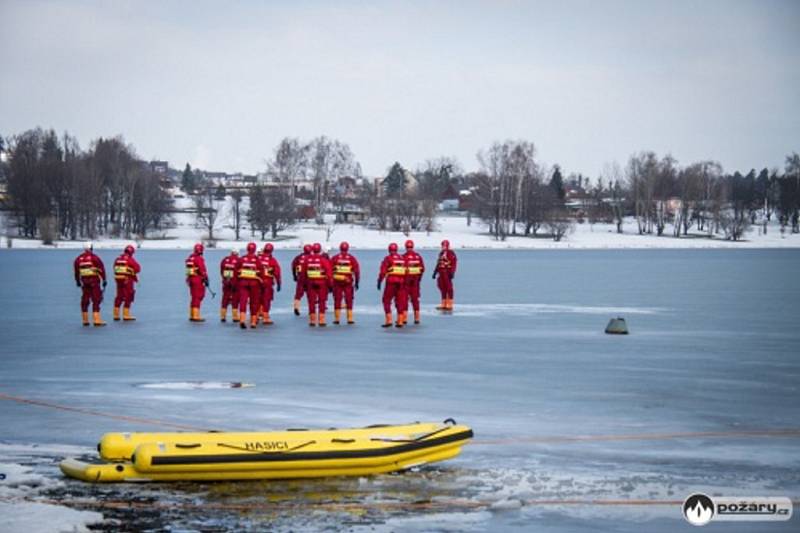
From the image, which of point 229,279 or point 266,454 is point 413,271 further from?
point 266,454

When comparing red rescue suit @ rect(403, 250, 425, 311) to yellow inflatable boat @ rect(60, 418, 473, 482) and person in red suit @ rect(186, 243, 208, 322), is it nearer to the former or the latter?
person in red suit @ rect(186, 243, 208, 322)

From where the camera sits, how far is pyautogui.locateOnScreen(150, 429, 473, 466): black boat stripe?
380 inches

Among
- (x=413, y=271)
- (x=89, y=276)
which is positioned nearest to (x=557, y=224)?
(x=413, y=271)

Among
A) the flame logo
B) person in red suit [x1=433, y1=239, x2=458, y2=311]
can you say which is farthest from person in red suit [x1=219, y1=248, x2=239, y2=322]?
the flame logo

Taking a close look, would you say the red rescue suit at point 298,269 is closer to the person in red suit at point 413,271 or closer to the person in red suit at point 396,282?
the person in red suit at point 396,282

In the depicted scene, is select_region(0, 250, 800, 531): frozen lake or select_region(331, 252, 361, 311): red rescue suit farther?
select_region(331, 252, 361, 311): red rescue suit

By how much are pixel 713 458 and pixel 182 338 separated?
12.4 meters

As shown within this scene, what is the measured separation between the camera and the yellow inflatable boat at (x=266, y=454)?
31.9 feet

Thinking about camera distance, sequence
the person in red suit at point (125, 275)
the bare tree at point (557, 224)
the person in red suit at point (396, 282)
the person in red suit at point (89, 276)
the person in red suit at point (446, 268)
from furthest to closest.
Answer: the bare tree at point (557, 224) → the person in red suit at point (446, 268) → the person in red suit at point (125, 275) → the person in red suit at point (89, 276) → the person in red suit at point (396, 282)

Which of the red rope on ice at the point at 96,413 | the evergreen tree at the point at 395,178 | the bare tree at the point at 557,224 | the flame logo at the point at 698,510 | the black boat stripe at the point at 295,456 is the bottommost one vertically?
the red rope on ice at the point at 96,413

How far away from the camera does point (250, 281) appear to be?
22.8 meters

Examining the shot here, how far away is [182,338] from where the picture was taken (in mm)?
21297

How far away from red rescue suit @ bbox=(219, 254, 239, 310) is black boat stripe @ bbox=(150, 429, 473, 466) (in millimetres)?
13325

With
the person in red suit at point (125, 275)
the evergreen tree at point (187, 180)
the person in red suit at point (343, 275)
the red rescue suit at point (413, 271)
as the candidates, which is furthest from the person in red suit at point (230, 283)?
the evergreen tree at point (187, 180)
